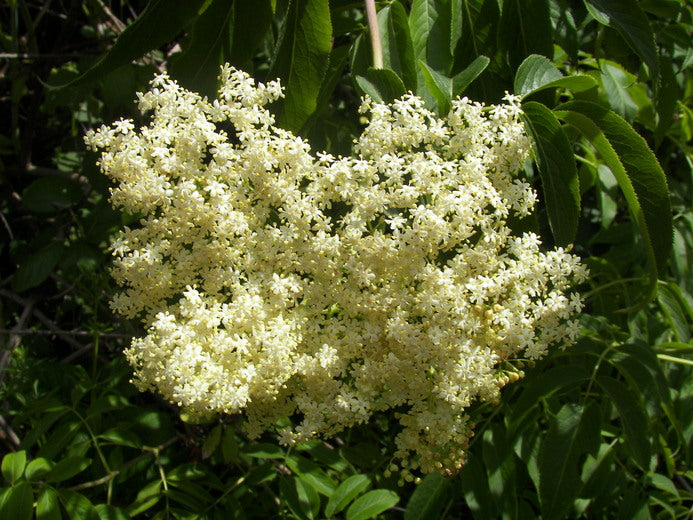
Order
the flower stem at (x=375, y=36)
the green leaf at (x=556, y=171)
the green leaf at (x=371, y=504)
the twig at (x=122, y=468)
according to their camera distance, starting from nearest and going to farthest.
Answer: the green leaf at (x=556, y=171) → the flower stem at (x=375, y=36) → the green leaf at (x=371, y=504) → the twig at (x=122, y=468)

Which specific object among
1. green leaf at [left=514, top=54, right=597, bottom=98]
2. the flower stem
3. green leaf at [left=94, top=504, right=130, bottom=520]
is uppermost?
the flower stem

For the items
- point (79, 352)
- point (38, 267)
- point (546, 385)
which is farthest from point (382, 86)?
point (79, 352)

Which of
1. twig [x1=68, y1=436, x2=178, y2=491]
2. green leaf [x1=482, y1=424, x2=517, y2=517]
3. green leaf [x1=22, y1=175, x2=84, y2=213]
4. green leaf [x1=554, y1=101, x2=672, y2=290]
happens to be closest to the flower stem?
green leaf [x1=554, y1=101, x2=672, y2=290]

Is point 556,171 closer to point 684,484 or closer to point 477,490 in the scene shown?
point 477,490

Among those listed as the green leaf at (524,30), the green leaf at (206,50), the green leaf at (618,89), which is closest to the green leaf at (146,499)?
A: the green leaf at (206,50)

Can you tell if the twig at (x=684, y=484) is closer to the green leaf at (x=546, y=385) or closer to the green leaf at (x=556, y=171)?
the green leaf at (x=546, y=385)

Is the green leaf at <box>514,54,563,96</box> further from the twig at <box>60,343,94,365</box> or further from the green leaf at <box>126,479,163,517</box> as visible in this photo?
the twig at <box>60,343,94,365</box>

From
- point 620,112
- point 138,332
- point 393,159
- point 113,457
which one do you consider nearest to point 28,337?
point 138,332
